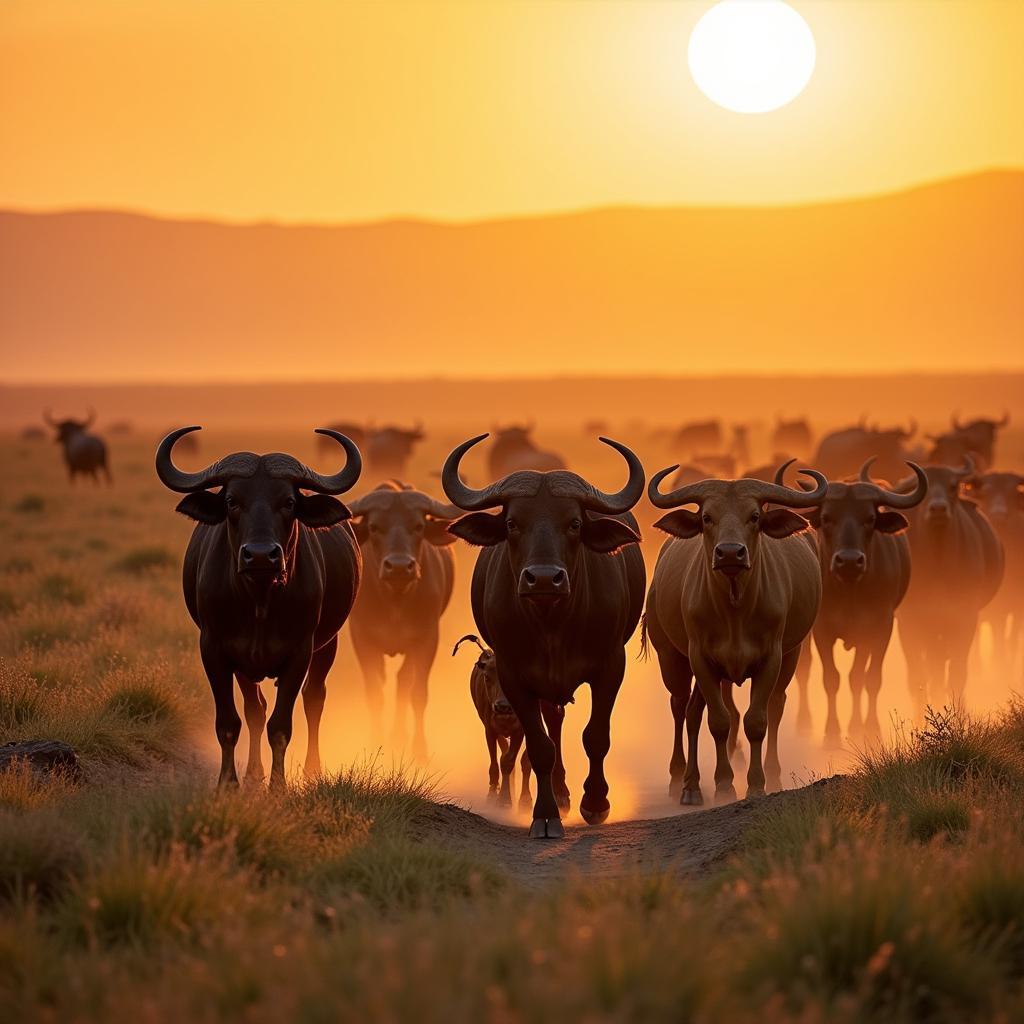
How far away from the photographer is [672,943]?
5656 millimetres

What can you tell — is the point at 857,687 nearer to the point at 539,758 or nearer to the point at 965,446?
the point at 539,758

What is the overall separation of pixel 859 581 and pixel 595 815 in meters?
4.33

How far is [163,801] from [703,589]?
457 cm

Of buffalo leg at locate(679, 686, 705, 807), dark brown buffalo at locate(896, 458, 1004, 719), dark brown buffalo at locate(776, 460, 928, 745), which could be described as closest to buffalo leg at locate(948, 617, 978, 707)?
dark brown buffalo at locate(896, 458, 1004, 719)

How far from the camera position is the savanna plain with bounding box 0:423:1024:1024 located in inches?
212

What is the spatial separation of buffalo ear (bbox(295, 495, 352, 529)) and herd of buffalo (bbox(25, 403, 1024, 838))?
0.05 ft

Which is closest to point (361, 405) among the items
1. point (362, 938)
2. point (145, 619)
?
point (145, 619)

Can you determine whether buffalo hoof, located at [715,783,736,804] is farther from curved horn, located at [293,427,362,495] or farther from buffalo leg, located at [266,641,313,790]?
curved horn, located at [293,427,362,495]

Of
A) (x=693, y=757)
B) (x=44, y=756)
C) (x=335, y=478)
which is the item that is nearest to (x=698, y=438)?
(x=693, y=757)

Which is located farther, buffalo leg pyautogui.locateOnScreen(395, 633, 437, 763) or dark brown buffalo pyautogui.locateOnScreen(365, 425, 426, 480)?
dark brown buffalo pyautogui.locateOnScreen(365, 425, 426, 480)

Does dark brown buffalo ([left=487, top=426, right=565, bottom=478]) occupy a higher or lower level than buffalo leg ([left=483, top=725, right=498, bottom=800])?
higher

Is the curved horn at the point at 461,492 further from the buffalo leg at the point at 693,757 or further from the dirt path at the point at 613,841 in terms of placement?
the buffalo leg at the point at 693,757

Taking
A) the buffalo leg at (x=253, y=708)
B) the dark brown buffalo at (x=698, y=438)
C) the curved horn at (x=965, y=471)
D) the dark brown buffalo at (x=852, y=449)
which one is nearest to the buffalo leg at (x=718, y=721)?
the buffalo leg at (x=253, y=708)

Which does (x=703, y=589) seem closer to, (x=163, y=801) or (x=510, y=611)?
(x=510, y=611)
